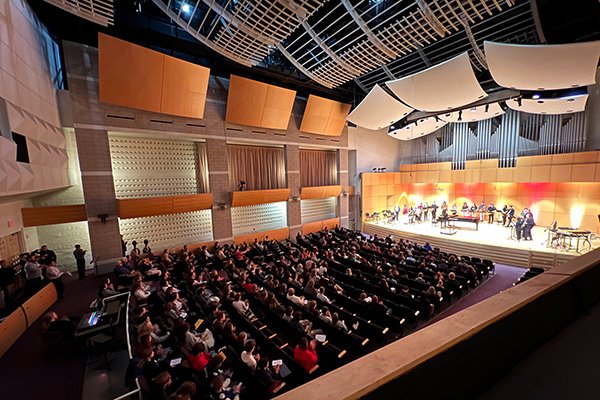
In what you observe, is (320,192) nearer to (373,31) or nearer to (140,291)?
(373,31)

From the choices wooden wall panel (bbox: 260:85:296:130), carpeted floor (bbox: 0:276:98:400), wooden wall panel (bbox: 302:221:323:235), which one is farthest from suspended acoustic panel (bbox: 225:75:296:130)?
carpeted floor (bbox: 0:276:98:400)

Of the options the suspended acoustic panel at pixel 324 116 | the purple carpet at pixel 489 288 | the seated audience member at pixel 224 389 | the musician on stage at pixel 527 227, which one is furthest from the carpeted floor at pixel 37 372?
the musician on stage at pixel 527 227

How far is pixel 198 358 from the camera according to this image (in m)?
3.79

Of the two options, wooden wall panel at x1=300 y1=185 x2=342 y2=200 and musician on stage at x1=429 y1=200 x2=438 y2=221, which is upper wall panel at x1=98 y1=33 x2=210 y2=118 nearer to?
wooden wall panel at x1=300 y1=185 x2=342 y2=200

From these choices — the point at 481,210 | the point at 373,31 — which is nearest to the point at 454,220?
the point at 481,210

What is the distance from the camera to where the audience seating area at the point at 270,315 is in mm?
3751

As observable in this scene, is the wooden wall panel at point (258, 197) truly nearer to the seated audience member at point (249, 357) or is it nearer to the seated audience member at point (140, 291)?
the seated audience member at point (140, 291)

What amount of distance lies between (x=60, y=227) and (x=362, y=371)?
1273cm

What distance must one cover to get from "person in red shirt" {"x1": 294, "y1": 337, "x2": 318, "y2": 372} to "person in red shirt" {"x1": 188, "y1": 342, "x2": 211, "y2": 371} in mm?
1435

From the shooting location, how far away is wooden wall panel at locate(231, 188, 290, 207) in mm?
12019

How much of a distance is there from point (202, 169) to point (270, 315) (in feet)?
27.9

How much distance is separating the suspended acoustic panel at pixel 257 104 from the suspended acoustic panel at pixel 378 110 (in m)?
3.75

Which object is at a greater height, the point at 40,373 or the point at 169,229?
the point at 169,229

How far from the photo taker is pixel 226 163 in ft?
39.2
